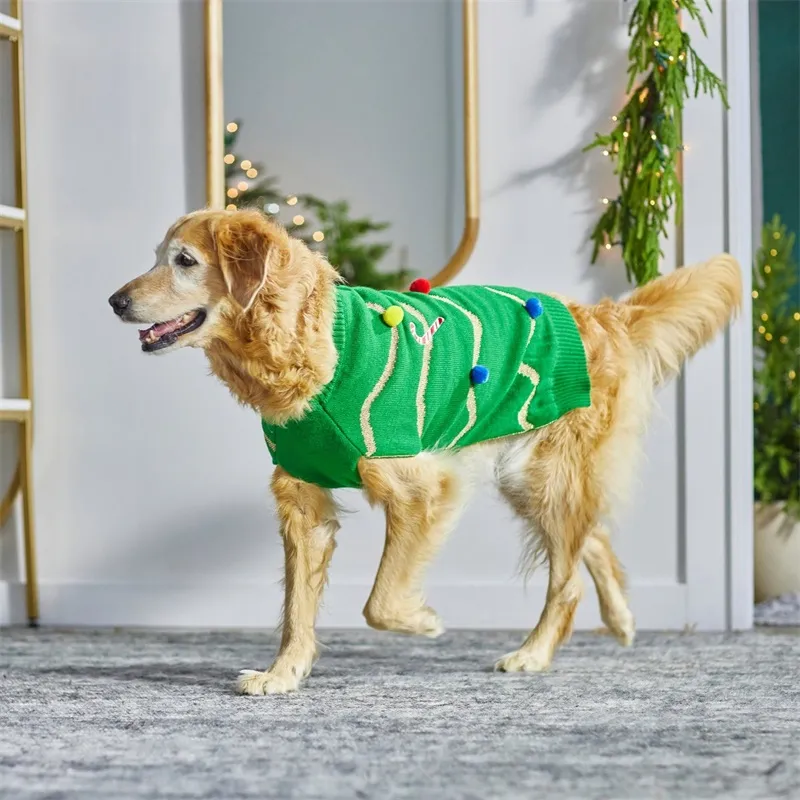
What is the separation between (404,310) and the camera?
2389 mm

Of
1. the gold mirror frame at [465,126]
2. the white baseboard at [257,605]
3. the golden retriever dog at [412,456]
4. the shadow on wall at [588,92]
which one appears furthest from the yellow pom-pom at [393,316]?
the white baseboard at [257,605]

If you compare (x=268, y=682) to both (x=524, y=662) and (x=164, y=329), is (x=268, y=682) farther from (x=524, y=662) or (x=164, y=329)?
(x=164, y=329)

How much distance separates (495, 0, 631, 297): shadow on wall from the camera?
3242 mm

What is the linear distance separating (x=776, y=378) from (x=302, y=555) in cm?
209

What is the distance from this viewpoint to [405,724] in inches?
74.6

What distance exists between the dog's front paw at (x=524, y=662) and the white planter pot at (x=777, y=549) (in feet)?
4.62

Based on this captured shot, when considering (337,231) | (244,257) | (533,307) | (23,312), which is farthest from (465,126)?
(23,312)

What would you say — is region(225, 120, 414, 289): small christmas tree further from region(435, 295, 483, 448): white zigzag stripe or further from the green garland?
region(435, 295, 483, 448): white zigzag stripe

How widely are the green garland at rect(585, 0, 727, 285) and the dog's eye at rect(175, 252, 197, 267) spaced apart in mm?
1371

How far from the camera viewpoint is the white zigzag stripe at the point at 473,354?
8.00ft

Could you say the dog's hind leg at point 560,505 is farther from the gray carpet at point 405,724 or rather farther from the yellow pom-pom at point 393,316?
the yellow pom-pom at point 393,316

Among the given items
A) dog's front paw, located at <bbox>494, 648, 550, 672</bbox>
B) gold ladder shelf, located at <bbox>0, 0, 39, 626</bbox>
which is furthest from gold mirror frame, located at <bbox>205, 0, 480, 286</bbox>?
dog's front paw, located at <bbox>494, 648, 550, 672</bbox>

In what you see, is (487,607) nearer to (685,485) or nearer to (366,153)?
(685,485)

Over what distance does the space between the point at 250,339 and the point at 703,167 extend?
1.61 m
